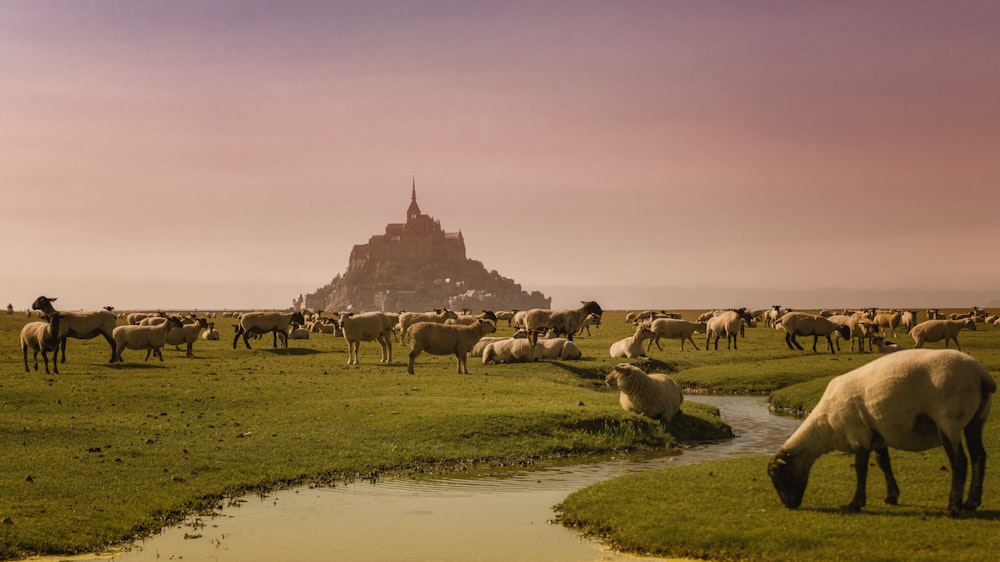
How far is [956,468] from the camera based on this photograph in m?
12.6

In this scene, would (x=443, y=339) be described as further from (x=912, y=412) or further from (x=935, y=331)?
(x=935, y=331)

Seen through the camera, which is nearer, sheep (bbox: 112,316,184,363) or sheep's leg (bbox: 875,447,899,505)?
sheep's leg (bbox: 875,447,899,505)

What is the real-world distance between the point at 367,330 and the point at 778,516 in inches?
1222

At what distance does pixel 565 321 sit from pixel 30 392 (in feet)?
116

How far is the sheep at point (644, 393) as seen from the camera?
1001 inches

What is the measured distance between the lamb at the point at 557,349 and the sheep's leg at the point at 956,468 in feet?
97.8

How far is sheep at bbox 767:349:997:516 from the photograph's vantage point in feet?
40.2

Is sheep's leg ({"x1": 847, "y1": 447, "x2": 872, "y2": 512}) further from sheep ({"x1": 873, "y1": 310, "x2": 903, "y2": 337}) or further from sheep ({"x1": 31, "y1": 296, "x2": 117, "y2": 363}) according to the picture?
sheep ({"x1": 873, "y1": 310, "x2": 903, "y2": 337})

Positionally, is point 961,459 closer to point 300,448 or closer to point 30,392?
point 300,448

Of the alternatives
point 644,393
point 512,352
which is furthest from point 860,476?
point 512,352

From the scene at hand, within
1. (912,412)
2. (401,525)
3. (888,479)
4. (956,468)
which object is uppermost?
(912,412)

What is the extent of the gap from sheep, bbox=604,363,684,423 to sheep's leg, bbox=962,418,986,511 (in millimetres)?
12364

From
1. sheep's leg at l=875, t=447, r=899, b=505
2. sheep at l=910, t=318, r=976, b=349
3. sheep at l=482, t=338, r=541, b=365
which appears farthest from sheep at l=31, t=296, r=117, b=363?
sheep at l=910, t=318, r=976, b=349

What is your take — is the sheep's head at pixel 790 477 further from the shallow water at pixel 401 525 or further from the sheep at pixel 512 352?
the sheep at pixel 512 352
